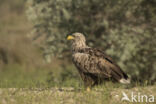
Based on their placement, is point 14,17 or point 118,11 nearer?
point 118,11

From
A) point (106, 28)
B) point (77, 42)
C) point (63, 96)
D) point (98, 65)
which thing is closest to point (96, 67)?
point (98, 65)

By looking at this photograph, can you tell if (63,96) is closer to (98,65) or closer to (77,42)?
(98,65)

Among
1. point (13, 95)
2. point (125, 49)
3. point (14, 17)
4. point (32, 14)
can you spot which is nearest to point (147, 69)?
point (125, 49)

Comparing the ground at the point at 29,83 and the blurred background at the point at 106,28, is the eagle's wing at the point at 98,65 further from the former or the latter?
the blurred background at the point at 106,28

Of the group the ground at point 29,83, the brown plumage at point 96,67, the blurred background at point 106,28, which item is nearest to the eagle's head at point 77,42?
the brown plumage at point 96,67

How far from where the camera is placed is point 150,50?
44.5 feet

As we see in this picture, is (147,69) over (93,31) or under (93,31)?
under

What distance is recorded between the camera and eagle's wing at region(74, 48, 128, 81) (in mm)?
8438

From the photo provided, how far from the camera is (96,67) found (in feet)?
28.0

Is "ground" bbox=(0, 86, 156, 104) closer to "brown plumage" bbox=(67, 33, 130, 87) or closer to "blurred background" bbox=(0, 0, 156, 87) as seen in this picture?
"brown plumage" bbox=(67, 33, 130, 87)

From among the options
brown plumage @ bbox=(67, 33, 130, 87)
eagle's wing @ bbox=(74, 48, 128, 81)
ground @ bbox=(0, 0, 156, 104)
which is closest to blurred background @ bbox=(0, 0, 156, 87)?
ground @ bbox=(0, 0, 156, 104)

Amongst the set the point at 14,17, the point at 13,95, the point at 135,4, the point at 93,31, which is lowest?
the point at 13,95

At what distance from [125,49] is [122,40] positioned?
441mm

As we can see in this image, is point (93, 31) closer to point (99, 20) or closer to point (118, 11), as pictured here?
point (99, 20)
